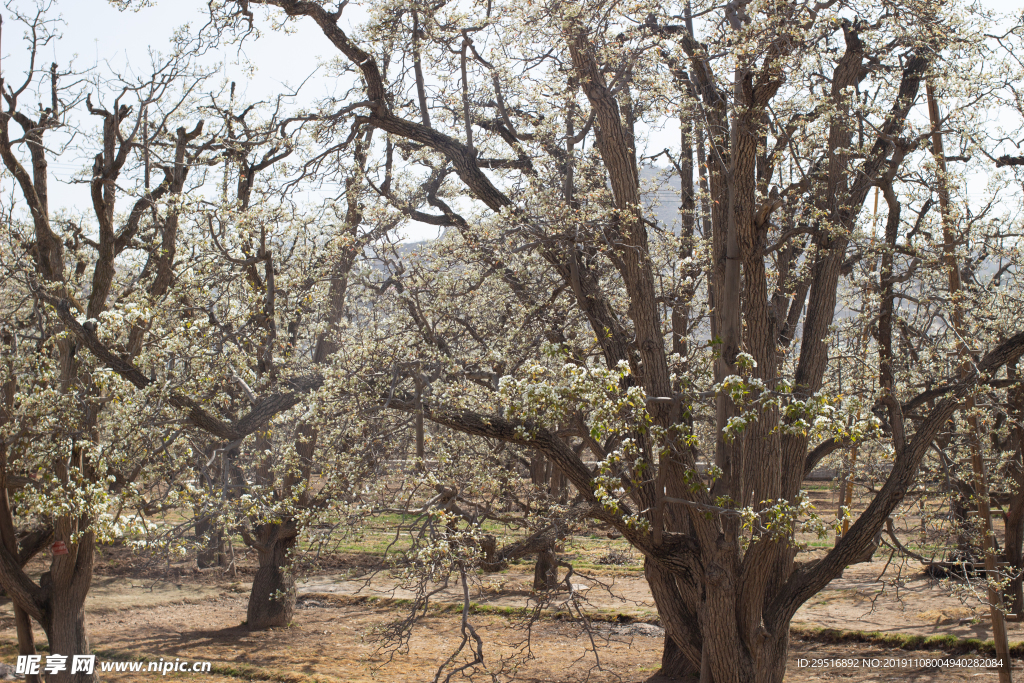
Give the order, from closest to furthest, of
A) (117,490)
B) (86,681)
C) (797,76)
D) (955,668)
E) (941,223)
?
(941,223) < (797,76) < (117,490) < (86,681) < (955,668)

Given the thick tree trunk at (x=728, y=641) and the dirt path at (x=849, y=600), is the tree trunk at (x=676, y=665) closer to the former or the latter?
the dirt path at (x=849, y=600)

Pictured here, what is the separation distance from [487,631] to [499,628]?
0.25m

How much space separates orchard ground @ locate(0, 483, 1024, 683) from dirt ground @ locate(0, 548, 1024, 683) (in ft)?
0.10

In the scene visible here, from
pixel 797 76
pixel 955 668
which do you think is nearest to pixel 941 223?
pixel 797 76

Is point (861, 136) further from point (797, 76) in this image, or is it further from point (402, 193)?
point (402, 193)

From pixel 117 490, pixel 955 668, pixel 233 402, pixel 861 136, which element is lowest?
pixel 955 668

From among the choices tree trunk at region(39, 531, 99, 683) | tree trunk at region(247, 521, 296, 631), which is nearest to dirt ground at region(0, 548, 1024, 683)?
tree trunk at region(247, 521, 296, 631)

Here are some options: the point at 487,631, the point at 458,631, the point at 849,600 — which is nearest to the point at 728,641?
the point at 487,631

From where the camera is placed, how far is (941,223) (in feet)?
21.6

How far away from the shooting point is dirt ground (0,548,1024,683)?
990 centimetres

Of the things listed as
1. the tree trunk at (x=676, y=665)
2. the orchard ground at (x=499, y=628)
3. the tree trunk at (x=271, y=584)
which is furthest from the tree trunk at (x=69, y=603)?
the tree trunk at (x=676, y=665)

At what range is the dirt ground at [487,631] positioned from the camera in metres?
9.90

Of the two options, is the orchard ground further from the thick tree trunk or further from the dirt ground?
the thick tree trunk

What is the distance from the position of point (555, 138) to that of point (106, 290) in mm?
5708
